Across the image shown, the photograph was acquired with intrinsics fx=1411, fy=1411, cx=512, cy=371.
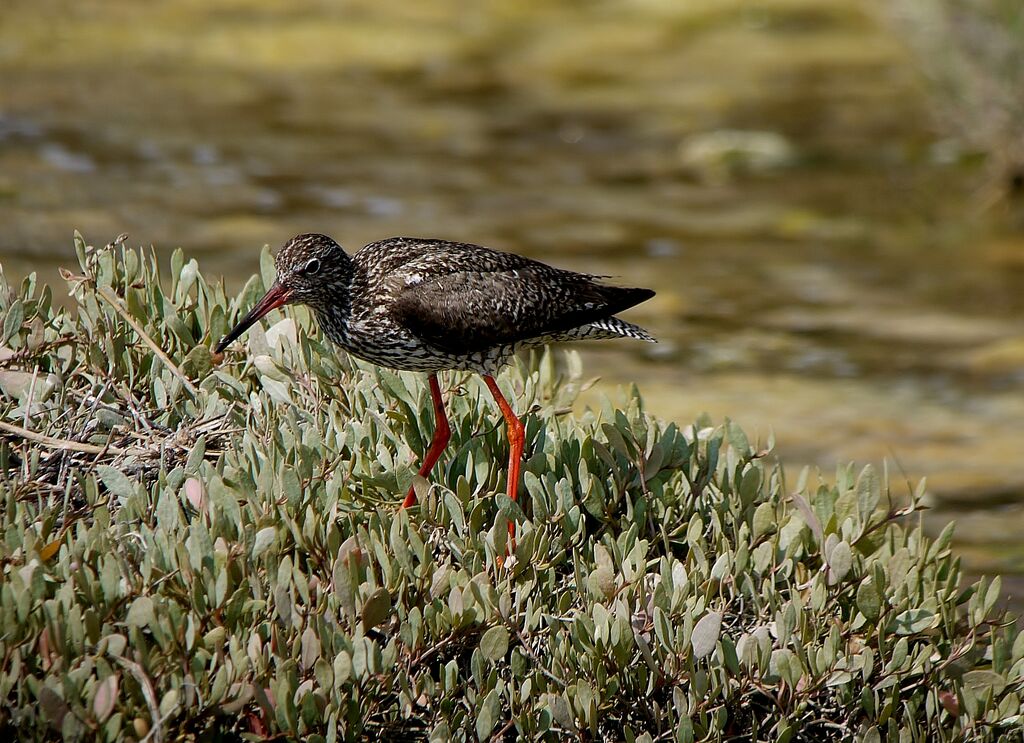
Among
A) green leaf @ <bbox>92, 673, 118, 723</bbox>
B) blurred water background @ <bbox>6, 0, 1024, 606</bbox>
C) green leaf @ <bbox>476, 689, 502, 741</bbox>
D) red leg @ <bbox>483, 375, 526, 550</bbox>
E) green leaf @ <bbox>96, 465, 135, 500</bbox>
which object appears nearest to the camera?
green leaf @ <bbox>92, 673, 118, 723</bbox>

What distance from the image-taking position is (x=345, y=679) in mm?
3963

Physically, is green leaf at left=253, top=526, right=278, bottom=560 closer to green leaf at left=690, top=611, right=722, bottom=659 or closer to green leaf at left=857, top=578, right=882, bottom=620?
green leaf at left=690, top=611, right=722, bottom=659

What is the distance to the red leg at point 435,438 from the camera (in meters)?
4.70

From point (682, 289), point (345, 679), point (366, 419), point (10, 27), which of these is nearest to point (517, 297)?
point (366, 419)

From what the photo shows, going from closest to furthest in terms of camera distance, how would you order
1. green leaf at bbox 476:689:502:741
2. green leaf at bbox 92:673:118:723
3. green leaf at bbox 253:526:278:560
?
green leaf at bbox 92:673:118:723
green leaf at bbox 476:689:502:741
green leaf at bbox 253:526:278:560

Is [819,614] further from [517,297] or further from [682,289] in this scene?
[682,289]

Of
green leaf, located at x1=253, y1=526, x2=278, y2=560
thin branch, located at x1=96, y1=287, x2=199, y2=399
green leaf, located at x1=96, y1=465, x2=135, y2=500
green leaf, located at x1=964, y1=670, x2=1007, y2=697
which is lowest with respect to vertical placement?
green leaf, located at x1=964, y1=670, x2=1007, y2=697

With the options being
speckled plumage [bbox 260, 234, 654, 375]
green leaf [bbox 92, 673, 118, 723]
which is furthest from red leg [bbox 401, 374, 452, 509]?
green leaf [bbox 92, 673, 118, 723]

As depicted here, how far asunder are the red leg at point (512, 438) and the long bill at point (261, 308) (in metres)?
0.80

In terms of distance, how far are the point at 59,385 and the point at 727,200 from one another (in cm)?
905

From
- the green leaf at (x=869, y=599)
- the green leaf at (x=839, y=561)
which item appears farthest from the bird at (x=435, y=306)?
the green leaf at (x=869, y=599)

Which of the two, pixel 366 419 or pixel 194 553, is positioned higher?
pixel 366 419

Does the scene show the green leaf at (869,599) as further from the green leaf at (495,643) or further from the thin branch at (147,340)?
the thin branch at (147,340)

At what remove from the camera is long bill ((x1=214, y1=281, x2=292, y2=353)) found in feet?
16.1
